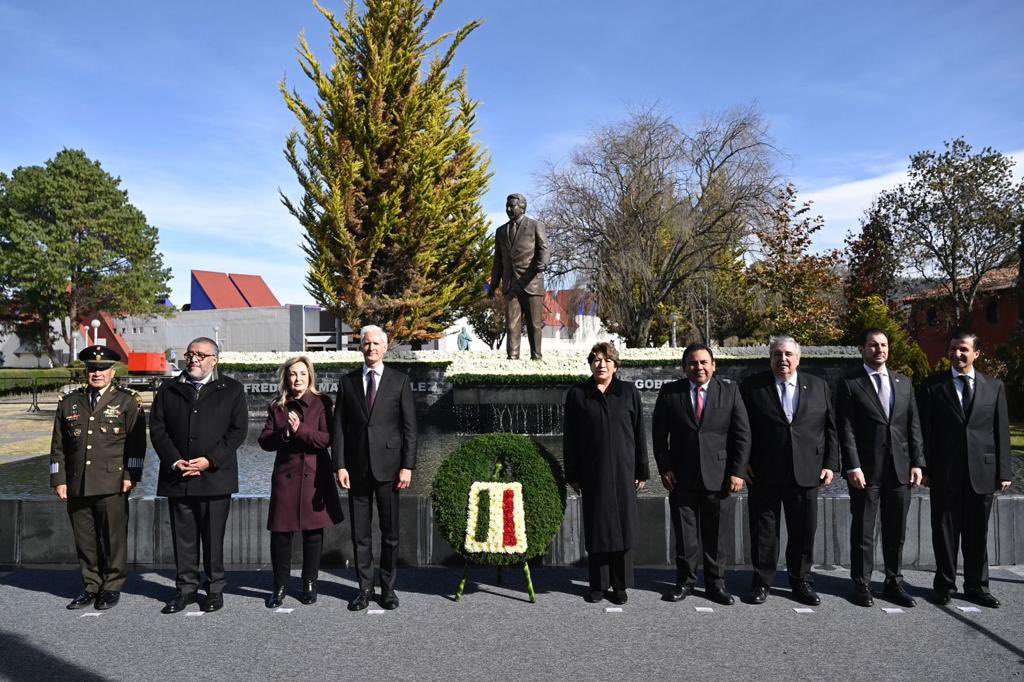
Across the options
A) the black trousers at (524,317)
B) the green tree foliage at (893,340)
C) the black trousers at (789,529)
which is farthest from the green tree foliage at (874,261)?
the black trousers at (789,529)

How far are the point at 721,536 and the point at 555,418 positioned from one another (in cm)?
994

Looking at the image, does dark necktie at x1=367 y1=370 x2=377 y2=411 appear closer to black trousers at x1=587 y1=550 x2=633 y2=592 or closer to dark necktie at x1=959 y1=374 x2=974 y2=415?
black trousers at x1=587 y1=550 x2=633 y2=592

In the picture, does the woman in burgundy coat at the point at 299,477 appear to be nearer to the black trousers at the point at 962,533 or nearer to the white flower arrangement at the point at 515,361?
the black trousers at the point at 962,533

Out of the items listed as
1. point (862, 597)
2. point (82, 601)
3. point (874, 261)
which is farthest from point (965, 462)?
point (874, 261)

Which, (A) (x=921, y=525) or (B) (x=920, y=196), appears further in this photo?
(B) (x=920, y=196)

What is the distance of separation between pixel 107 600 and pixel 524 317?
35.0 feet

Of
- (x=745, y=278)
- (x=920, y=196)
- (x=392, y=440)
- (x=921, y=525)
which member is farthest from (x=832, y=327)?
(x=392, y=440)

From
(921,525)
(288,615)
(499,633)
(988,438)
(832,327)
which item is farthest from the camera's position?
(832,327)

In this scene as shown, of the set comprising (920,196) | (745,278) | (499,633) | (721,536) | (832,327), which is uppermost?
(920,196)

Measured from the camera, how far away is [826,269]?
31.3 m

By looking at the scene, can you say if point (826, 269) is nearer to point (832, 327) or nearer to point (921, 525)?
point (832, 327)

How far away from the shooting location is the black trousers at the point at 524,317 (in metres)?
14.5

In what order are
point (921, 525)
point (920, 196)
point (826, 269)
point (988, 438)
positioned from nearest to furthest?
point (988, 438) < point (921, 525) < point (826, 269) < point (920, 196)

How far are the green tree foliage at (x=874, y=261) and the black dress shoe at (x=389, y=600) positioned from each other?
129ft
